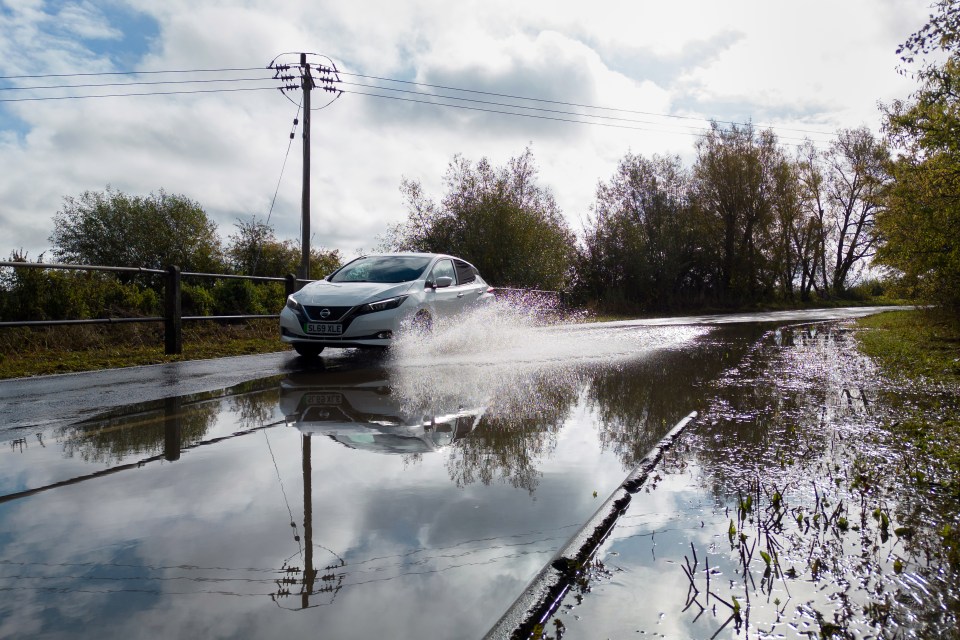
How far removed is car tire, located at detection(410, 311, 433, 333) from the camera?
10852 mm

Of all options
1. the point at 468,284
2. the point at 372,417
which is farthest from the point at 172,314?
the point at 372,417

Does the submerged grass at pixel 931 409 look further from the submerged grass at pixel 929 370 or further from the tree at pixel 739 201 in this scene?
the tree at pixel 739 201

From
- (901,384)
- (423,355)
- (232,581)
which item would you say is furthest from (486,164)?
(232,581)

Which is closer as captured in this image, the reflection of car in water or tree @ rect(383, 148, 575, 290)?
the reflection of car in water

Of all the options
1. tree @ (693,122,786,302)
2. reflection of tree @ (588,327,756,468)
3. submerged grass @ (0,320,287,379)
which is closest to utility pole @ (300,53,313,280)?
submerged grass @ (0,320,287,379)

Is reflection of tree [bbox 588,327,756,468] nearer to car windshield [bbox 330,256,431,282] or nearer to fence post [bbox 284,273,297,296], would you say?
car windshield [bbox 330,256,431,282]

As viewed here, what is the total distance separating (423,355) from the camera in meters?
10.9

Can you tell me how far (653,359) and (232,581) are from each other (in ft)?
30.5

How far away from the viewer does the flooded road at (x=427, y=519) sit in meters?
2.44

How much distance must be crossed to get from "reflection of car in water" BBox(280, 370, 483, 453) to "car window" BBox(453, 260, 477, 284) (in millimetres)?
5287

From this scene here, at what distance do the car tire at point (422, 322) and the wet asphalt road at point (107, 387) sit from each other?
174cm

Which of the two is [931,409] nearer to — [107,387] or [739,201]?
[107,387]

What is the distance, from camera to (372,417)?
5840mm

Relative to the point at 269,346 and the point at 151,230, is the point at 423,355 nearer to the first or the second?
the point at 269,346
